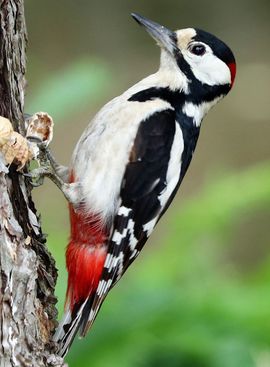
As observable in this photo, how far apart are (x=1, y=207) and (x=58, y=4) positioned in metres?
6.43

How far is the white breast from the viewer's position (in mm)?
3490

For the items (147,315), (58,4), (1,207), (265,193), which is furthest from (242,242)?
(1,207)

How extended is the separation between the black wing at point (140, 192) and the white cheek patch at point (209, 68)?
0.33m

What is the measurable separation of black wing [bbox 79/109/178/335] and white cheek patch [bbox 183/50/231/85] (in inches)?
13.0

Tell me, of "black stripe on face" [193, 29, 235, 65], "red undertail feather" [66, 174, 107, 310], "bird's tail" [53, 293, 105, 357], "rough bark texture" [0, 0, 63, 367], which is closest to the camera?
"rough bark texture" [0, 0, 63, 367]

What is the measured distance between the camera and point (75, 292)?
134 inches

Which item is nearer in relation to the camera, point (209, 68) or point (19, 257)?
point (19, 257)

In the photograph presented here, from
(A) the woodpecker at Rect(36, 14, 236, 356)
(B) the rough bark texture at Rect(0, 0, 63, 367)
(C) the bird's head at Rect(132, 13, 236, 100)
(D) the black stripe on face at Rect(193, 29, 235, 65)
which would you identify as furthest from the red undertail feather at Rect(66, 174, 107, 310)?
(D) the black stripe on face at Rect(193, 29, 235, 65)

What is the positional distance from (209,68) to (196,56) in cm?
7

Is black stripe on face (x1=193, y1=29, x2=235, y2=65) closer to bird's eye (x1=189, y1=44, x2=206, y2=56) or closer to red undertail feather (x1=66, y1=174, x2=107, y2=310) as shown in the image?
bird's eye (x1=189, y1=44, x2=206, y2=56)

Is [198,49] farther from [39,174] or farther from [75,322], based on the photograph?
[75,322]

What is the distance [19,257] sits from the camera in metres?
2.89

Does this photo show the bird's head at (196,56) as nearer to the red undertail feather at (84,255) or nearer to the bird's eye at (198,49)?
the bird's eye at (198,49)

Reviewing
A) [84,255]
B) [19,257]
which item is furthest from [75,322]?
[19,257]
